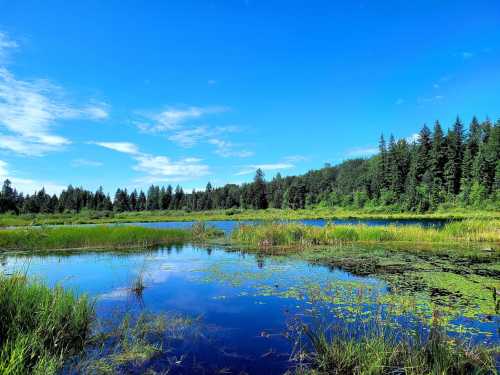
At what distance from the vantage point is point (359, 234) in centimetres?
2270

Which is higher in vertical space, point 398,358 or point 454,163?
point 454,163

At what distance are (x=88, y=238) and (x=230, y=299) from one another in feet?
53.0

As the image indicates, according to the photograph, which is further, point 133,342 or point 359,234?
point 359,234

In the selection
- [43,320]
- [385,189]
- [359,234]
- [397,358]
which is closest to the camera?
[397,358]

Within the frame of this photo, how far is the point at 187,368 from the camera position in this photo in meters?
5.27

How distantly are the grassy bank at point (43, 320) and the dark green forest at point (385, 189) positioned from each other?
6761cm

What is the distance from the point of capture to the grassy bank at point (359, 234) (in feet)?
70.4

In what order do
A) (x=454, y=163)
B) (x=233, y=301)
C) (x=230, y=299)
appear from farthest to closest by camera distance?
(x=454, y=163) → (x=230, y=299) → (x=233, y=301)

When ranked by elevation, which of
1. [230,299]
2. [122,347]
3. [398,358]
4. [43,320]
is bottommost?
[230,299]

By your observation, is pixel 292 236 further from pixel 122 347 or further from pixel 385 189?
pixel 385 189

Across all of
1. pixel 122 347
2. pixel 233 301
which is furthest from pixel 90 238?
pixel 122 347

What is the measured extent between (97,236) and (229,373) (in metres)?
19.6

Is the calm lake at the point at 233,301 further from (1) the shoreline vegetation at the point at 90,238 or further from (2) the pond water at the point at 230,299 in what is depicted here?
(1) the shoreline vegetation at the point at 90,238

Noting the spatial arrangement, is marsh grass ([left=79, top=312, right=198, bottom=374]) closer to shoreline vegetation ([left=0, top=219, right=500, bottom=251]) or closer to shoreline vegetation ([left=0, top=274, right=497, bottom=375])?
shoreline vegetation ([left=0, top=274, right=497, bottom=375])
